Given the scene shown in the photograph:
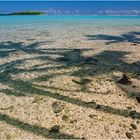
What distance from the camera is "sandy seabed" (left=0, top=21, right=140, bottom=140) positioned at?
16.0 ft

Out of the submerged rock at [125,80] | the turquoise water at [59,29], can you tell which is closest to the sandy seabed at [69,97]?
the submerged rock at [125,80]

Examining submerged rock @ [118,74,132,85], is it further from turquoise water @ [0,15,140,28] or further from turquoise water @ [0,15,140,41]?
turquoise water @ [0,15,140,28]

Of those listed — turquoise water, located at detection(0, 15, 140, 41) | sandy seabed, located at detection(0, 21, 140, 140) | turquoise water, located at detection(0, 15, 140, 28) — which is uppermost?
sandy seabed, located at detection(0, 21, 140, 140)

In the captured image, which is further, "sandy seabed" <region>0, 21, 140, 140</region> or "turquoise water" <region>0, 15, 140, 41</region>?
"turquoise water" <region>0, 15, 140, 41</region>

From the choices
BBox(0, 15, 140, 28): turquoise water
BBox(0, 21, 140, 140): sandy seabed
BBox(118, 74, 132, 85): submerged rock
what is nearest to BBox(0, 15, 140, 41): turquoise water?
BBox(0, 15, 140, 28): turquoise water

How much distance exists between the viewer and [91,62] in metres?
8.60

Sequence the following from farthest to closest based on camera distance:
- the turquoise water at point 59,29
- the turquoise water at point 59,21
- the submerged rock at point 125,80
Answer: the turquoise water at point 59,21 < the turquoise water at point 59,29 < the submerged rock at point 125,80

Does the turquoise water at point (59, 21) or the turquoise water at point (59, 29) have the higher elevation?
the turquoise water at point (59, 29)

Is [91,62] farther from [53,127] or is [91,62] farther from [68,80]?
[53,127]

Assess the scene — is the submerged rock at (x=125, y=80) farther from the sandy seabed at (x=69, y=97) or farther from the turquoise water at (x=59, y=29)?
the turquoise water at (x=59, y=29)

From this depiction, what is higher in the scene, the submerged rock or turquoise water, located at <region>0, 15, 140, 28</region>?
the submerged rock

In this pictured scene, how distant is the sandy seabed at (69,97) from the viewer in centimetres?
488

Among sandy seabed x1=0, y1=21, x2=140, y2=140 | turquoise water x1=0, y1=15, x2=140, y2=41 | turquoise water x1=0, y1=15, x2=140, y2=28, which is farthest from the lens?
turquoise water x1=0, y1=15, x2=140, y2=28

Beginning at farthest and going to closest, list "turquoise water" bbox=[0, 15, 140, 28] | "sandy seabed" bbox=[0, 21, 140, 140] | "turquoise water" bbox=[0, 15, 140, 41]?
"turquoise water" bbox=[0, 15, 140, 28] < "turquoise water" bbox=[0, 15, 140, 41] < "sandy seabed" bbox=[0, 21, 140, 140]
